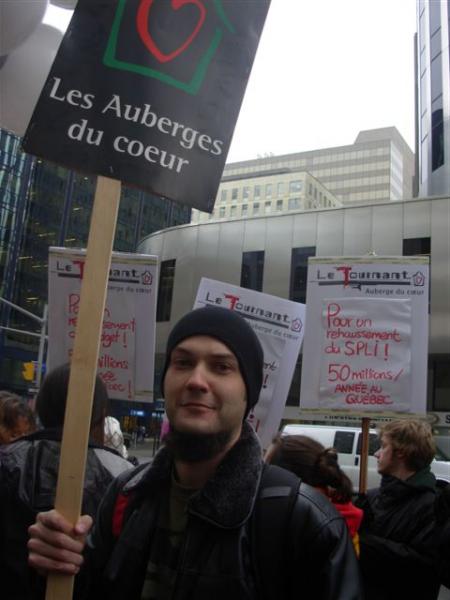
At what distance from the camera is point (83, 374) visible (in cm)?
178

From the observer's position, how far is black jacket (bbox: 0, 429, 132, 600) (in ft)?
7.57

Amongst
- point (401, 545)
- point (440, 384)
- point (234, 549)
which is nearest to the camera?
point (234, 549)

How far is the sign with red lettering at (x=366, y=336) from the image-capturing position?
15.4 ft

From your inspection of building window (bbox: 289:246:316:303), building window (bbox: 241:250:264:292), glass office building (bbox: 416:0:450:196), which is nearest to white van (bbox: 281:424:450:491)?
building window (bbox: 289:246:316:303)

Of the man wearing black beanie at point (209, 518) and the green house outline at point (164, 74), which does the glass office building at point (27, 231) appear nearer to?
the green house outline at point (164, 74)

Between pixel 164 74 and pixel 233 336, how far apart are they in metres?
0.99

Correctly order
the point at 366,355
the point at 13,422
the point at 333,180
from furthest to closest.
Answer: the point at 333,180
the point at 366,355
the point at 13,422

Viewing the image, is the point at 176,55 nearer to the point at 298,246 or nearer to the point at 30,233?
the point at 298,246

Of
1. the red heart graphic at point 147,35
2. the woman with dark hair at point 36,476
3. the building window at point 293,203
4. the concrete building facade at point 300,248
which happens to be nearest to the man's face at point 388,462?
the woman with dark hair at point 36,476

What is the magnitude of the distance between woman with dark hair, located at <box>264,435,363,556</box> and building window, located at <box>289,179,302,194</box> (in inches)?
4281

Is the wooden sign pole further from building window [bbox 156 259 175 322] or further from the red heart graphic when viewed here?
building window [bbox 156 259 175 322]

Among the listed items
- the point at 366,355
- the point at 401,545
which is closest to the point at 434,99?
the point at 366,355

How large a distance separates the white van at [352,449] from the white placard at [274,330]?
9.15m

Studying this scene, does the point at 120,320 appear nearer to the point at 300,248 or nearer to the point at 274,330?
the point at 274,330
